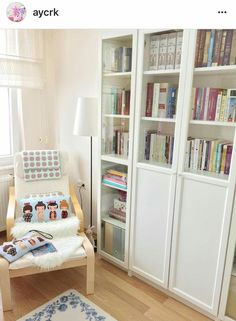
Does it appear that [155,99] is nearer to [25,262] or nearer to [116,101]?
[116,101]

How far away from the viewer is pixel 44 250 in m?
1.86

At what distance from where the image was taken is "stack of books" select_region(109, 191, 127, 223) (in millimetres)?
2270

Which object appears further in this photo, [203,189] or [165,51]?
[165,51]

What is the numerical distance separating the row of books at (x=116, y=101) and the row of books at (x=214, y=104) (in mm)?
583

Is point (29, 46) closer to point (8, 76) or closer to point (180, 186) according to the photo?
point (8, 76)

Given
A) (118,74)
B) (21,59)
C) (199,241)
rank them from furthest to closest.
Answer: (21,59) → (118,74) → (199,241)

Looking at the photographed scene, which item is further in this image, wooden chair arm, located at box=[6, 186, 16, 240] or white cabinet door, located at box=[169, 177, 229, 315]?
wooden chair arm, located at box=[6, 186, 16, 240]

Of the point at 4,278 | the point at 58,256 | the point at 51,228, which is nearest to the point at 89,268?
the point at 58,256

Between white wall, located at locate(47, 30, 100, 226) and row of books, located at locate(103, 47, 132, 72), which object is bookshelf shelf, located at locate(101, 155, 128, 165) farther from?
row of books, located at locate(103, 47, 132, 72)

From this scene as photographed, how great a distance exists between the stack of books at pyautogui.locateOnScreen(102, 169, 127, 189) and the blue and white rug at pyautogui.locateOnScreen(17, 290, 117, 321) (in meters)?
0.92

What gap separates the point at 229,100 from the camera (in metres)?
1.56

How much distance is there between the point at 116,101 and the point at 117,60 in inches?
13.1

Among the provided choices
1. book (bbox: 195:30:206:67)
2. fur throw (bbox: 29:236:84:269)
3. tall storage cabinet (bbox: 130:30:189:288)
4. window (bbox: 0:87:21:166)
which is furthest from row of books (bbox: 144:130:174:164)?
window (bbox: 0:87:21:166)

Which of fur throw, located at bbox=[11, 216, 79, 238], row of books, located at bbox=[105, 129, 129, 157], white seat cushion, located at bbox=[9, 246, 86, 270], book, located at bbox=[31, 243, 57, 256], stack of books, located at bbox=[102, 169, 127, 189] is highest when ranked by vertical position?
row of books, located at bbox=[105, 129, 129, 157]
